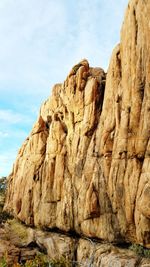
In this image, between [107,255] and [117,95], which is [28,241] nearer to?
[107,255]

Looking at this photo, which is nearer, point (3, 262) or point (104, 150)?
point (104, 150)

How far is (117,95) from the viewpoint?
3353 cm

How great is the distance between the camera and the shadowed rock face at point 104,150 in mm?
29094

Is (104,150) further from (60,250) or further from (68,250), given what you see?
(60,250)

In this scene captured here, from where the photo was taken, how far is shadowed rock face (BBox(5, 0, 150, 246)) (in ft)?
95.5

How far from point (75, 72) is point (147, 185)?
2133 cm

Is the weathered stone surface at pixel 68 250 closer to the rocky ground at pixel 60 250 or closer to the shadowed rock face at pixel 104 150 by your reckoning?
the rocky ground at pixel 60 250

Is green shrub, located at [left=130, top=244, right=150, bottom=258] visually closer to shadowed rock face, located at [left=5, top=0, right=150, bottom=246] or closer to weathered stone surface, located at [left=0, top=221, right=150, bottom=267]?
weathered stone surface, located at [left=0, top=221, right=150, bottom=267]

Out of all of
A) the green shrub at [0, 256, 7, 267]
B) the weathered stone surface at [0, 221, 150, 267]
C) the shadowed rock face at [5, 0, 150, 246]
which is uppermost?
the shadowed rock face at [5, 0, 150, 246]

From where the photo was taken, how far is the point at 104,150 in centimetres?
3450

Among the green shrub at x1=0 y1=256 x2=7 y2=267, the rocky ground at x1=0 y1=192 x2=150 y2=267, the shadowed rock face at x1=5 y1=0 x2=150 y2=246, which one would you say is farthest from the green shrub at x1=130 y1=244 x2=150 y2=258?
the green shrub at x1=0 y1=256 x2=7 y2=267

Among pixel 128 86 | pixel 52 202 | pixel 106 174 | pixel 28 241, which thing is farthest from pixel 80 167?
pixel 28 241

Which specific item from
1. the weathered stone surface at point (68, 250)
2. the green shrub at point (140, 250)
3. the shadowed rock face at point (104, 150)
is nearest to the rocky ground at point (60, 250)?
the weathered stone surface at point (68, 250)

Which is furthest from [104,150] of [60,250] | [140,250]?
[60,250]
